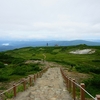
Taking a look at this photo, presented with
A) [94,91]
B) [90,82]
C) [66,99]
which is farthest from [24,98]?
[90,82]

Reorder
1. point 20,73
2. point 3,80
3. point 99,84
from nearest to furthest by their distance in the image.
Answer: point 99,84
point 3,80
point 20,73

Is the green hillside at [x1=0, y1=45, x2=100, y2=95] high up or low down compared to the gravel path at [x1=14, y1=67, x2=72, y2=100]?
down

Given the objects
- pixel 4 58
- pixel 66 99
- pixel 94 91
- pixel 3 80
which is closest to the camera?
pixel 66 99

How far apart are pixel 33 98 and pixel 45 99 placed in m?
0.95

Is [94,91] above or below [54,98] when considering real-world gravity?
below

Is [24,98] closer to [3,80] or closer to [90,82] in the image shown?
[90,82]

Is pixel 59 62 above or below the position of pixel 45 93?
below

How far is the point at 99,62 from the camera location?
65250 mm

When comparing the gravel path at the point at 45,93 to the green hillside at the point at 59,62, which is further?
the green hillside at the point at 59,62

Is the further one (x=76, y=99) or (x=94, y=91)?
(x=94, y=91)

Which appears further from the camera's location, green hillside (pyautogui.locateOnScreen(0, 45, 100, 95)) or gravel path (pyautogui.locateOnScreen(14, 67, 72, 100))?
green hillside (pyautogui.locateOnScreen(0, 45, 100, 95))

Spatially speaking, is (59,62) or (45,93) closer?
(45,93)

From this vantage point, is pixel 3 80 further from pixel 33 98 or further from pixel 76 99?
pixel 76 99

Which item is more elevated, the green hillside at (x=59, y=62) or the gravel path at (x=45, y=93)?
the gravel path at (x=45, y=93)
